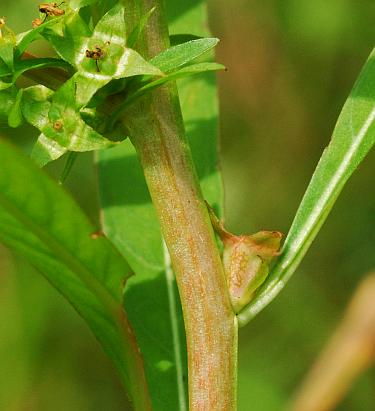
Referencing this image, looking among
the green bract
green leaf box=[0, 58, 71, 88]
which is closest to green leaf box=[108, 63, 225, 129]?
the green bract

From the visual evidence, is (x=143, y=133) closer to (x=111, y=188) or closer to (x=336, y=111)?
(x=111, y=188)

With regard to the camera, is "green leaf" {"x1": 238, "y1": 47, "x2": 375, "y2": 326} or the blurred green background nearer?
"green leaf" {"x1": 238, "y1": 47, "x2": 375, "y2": 326}

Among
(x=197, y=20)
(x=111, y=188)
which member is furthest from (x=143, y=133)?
(x=197, y=20)

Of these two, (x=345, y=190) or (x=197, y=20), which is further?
(x=345, y=190)

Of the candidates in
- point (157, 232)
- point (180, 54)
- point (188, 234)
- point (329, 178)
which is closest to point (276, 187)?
point (157, 232)

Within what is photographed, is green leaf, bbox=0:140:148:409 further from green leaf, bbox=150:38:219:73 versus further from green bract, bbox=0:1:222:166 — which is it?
green leaf, bbox=150:38:219:73

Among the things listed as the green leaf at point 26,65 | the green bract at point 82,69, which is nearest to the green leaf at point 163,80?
the green bract at point 82,69

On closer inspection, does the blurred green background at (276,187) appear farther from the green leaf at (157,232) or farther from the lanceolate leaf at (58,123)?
the lanceolate leaf at (58,123)
